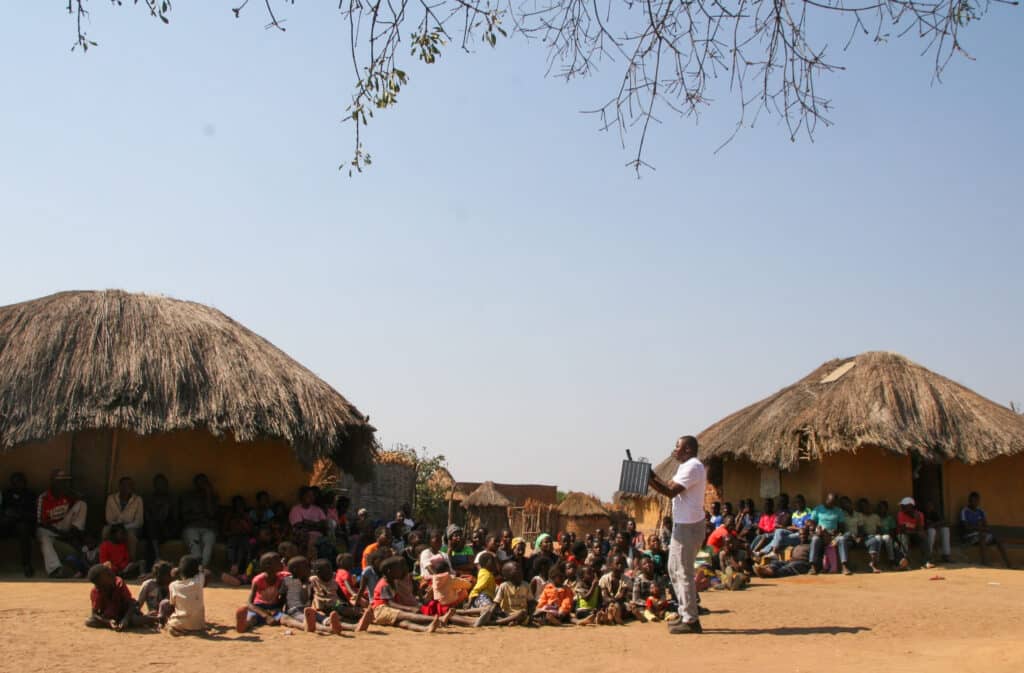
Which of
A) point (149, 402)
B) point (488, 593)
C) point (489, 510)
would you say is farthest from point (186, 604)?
point (489, 510)

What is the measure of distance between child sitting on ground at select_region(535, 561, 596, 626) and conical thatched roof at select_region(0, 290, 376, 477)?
14.8 ft

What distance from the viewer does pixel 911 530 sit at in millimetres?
15000

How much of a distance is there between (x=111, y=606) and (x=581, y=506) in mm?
18996

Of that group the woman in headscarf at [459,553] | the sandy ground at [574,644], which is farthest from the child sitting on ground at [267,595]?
the woman in headscarf at [459,553]

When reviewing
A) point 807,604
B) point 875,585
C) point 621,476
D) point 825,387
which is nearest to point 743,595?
point 807,604

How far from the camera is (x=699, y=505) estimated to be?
326 inches

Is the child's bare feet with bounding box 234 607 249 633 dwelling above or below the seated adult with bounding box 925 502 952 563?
below

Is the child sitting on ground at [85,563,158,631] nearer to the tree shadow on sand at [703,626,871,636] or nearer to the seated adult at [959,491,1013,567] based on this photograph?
the tree shadow on sand at [703,626,871,636]

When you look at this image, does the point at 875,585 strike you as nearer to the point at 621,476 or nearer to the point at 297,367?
the point at 621,476

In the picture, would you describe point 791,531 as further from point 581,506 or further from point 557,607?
point 581,506

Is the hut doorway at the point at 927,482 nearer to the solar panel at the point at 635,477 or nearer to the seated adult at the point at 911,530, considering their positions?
the seated adult at the point at 911,530

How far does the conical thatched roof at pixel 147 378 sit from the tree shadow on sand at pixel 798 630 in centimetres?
628

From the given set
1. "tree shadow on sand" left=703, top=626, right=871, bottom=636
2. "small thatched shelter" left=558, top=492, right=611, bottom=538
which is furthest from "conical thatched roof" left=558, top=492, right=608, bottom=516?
"tree shadow on sand" left=703, top=626, right=871, bottom=636

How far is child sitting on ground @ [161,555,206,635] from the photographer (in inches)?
319
